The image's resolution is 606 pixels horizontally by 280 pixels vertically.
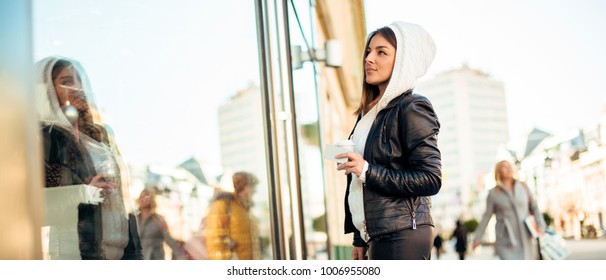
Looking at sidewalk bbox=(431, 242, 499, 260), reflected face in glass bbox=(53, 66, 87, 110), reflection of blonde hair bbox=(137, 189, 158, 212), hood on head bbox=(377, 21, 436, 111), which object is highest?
reflected face in glass bbox=(53, 66, 87, 110)

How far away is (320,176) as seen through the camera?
5.54 metres

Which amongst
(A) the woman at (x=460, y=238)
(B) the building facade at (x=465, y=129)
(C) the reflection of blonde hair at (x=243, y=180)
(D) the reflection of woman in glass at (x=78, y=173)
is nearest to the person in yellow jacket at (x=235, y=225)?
(C) the reflection of blonde hair at (x=243, y=180)

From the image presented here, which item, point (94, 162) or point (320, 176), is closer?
point (94, 162)


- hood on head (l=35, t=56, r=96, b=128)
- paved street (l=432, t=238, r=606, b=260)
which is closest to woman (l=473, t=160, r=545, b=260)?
paved street (l=432, t=238, r=606, b=260)

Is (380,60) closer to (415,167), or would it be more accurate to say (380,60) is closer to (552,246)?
(415,167)

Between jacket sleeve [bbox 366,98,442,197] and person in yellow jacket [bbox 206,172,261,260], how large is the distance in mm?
1677

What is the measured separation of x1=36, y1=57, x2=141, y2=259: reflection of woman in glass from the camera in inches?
102

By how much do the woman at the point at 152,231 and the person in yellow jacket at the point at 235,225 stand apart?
0.72 ft

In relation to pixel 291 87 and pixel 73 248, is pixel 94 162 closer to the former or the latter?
pixel 73 248

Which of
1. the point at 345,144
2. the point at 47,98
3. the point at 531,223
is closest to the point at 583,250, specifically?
the point at 531,223

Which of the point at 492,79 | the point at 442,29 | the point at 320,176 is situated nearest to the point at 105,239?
the point at 442,29

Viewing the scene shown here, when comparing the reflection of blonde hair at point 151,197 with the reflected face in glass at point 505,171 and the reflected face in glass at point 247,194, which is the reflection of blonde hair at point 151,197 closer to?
the reflected face in glass at point 247,194

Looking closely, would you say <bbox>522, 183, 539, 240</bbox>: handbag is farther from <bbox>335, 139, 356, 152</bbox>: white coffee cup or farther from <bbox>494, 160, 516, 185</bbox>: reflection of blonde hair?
<bbox>335, 139, 356, 152</bbox>: white coffee cup
